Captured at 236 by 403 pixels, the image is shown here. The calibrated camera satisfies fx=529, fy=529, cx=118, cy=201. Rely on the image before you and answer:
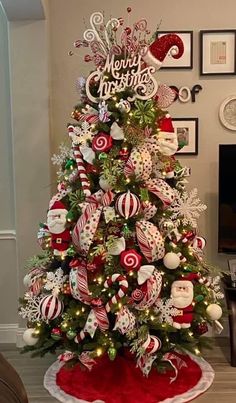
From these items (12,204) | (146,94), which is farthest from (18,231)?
(146,94)

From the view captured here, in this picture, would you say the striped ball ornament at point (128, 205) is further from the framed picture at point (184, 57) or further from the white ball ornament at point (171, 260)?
the framed picture at point (184, 57)

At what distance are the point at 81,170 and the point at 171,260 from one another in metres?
0.65

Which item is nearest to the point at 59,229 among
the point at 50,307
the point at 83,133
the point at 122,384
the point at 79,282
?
the point at 79,282

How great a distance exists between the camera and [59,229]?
272 cm

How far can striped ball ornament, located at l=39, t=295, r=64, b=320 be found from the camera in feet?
8.84

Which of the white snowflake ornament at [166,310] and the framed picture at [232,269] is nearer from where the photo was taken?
the white snowflake ornament at [166,310]

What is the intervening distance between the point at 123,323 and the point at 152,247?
400 mm

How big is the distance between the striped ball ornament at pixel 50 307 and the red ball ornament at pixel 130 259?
0.40 metres

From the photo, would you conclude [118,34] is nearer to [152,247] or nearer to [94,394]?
[152,247]

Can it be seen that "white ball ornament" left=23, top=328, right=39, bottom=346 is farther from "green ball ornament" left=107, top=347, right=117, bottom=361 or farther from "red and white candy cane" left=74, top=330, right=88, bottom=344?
"green ball ornament" left=107, top=347, right=117, bottom=361

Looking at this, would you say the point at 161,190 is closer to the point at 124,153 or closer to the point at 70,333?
the point at 124,153

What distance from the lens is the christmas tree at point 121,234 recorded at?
265cm

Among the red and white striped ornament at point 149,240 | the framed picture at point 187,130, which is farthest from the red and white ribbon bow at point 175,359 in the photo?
the framed picture at point 187,130

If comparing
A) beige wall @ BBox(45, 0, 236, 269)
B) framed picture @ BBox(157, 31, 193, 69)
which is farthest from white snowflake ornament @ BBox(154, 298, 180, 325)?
framed picture @ BBox(157, 31, 193, 69)
